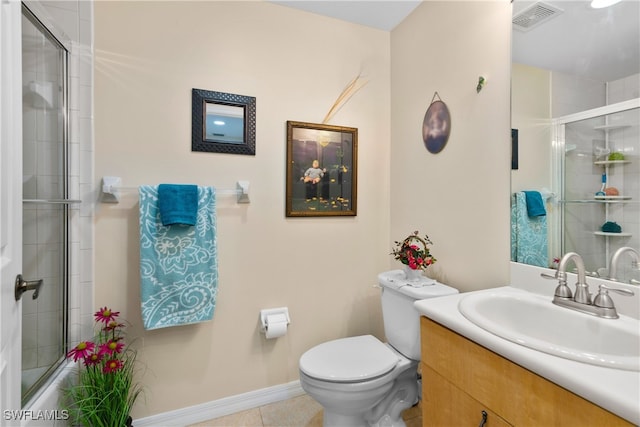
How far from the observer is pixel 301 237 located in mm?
1842

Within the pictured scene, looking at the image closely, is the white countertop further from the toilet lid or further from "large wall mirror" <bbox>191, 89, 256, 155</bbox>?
"large wall mirror" <bbox>191, 89, 256, 155</bbox>

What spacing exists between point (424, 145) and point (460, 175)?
1.09 feet

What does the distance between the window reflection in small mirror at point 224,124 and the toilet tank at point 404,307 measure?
3.82 ft

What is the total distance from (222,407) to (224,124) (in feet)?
5.29

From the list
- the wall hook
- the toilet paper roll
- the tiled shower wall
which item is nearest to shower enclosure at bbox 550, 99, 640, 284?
the wall hook

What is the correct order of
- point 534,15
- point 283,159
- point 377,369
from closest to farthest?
point 534,15 < point 377,369 < point 283,159

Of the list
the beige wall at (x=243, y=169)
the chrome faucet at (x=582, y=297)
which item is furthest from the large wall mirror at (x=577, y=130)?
the beige wall at (x=243, y=169)

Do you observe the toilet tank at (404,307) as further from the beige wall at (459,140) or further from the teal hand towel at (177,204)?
the teal hand towel at (177,204)

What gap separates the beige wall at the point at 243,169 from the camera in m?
1.50

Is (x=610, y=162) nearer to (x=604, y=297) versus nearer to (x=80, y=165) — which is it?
(x=604, y=297)

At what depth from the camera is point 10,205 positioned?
33.8 inches

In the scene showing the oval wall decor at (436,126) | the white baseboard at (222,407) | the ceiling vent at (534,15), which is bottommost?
the white baseboard at (222,407)

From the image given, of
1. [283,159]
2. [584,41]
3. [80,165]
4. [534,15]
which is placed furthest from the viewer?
[283,159]

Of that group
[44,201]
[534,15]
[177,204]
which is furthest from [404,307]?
[44,201]
